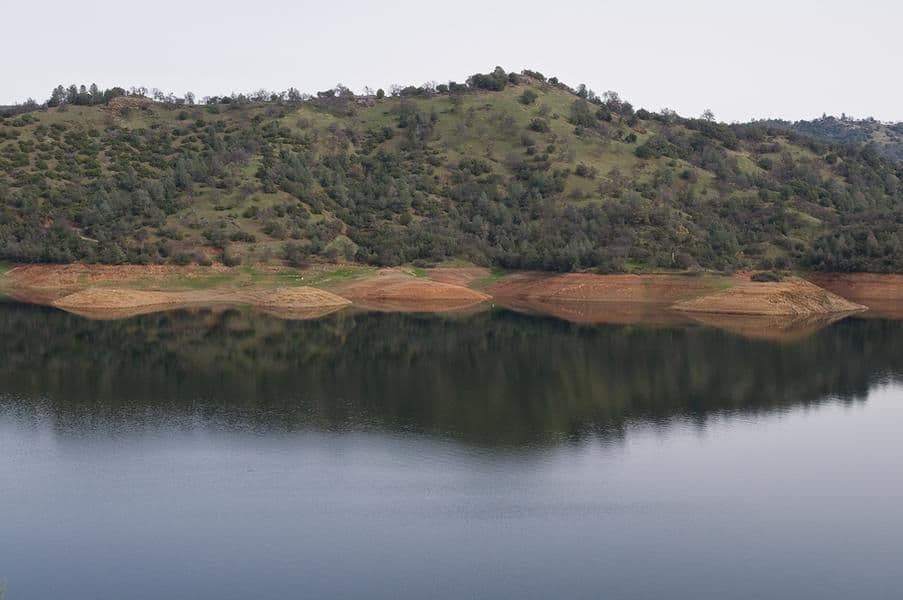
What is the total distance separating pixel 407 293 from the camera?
108625 millimetres

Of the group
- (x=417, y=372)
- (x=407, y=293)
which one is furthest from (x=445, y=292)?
(x=417, y=372)

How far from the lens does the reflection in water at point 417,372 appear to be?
4797 cm

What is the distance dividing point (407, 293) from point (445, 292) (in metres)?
4.71

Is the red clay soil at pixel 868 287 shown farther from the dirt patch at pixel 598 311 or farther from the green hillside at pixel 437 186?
the dirt patch at pixel 598 311

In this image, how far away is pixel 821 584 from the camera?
27.6 m

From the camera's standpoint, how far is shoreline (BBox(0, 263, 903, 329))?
9788 cm

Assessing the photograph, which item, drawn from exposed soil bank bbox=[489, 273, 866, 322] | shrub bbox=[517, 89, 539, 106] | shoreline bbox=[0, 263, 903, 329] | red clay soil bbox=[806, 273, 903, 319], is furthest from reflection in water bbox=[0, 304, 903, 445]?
shrub bbox=[517, 89, 539, 106]

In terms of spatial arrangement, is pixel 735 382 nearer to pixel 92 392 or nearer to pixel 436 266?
pixel 92 392

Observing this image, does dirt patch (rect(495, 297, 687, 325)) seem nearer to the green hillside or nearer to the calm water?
the green hillside

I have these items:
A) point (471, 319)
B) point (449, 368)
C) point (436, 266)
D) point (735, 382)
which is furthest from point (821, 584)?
point (436, 266)

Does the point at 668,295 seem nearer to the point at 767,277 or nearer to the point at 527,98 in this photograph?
the point at 767,277

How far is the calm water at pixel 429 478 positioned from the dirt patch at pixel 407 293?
3784 centimetres

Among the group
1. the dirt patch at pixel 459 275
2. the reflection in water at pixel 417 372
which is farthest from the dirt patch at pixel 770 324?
the dirt patch at pixel 459 275

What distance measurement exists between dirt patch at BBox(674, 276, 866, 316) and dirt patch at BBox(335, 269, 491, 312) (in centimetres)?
2577
